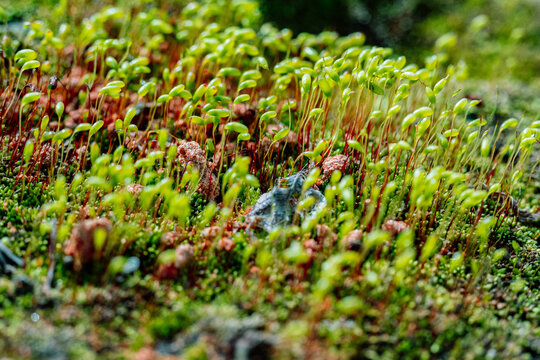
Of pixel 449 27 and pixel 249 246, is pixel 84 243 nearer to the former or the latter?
pixel 249 246

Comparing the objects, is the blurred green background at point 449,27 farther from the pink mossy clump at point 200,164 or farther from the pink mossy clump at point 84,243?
the pink mossy clump at point 84,243

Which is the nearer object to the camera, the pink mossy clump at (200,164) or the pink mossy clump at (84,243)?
the pink mossy clump at (84,243)

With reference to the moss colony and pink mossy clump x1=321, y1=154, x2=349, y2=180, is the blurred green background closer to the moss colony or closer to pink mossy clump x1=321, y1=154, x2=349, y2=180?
the moss colony

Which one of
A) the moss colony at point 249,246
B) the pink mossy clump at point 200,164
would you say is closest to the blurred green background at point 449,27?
the moss colony at point 249,246

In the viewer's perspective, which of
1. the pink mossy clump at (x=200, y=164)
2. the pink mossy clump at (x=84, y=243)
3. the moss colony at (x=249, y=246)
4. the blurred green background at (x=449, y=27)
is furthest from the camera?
the blurred green background at (x=449, y=27)

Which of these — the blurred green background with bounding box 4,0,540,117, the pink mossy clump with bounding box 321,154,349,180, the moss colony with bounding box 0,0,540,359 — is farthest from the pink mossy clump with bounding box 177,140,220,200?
the blurred green background with bounding box 4,0,540,117

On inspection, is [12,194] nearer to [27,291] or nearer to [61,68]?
[27,291]

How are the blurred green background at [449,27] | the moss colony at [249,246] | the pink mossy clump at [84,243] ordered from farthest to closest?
1. the blurred green background at [449,27]
2. the pink mossy clump at [84,243]
3. the moss colony at [249,246]

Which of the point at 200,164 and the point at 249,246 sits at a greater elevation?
the point at 200,164

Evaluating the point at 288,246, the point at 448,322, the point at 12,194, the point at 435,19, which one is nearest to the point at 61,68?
the point at 12,194

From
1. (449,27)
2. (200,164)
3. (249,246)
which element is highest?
(449,27)

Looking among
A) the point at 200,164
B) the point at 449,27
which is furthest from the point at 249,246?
the point at 449,27
